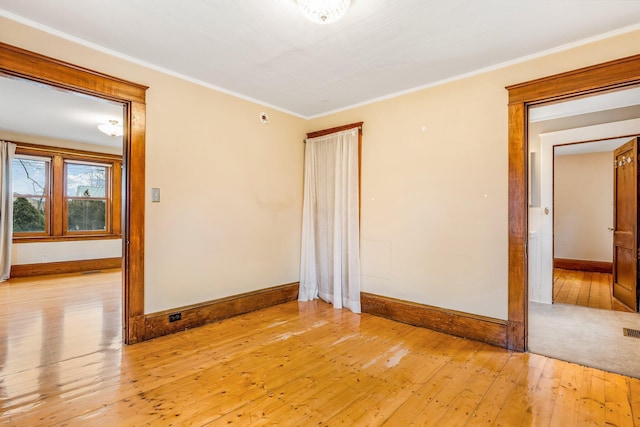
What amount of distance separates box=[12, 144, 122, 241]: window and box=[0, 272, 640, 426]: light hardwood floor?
3.69 meters

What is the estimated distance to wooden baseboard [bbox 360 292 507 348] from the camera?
9.60 ft

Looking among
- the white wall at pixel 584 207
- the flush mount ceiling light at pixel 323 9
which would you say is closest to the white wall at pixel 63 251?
the flush mount ceiling light at pixel 323 9

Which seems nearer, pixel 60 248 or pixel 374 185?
pixel 374 185

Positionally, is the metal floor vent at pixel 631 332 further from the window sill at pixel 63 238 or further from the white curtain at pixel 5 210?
the white curtain at pixel 5 210

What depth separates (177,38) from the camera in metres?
2.54

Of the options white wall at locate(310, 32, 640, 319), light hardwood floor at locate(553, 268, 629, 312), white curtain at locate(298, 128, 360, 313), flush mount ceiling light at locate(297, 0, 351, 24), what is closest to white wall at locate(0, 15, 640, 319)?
white wall at locate(310, 32, 640, 319)

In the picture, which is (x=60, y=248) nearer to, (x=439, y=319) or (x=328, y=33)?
(x=328, y=33)

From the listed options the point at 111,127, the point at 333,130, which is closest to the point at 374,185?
the point at 333,130

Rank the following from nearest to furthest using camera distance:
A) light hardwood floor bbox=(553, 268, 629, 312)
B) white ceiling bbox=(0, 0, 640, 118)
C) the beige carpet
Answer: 1. white ceiling bbox=(0, 0, 640, 118)
2. the beige carpet
3. light hardwood floor bbox=(553, 268, 629, 312)

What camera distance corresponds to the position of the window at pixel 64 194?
6.11 meters

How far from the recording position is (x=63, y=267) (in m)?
6.41

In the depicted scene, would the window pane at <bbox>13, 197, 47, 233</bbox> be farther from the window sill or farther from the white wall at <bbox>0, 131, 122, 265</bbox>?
the white wall at <bbox>0, 131, 122, 265</bbox>

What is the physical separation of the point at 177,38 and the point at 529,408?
3.71 metres

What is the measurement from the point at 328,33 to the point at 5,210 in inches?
269
